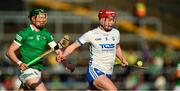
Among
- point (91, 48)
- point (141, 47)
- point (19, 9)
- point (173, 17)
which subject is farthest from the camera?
point (173, 17)

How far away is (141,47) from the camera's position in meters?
24.1

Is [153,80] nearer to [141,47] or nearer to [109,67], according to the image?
[141,47]

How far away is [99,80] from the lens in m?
12.1

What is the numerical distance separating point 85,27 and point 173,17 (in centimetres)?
585

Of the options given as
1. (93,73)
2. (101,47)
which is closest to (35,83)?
(93,73)

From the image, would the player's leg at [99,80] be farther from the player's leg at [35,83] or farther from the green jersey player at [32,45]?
the player's leg at [35,83]

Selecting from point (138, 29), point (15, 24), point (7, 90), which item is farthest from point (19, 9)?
point (7, 90)

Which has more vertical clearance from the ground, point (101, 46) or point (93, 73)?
point (101, 46)

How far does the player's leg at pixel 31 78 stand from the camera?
1212 centimetres

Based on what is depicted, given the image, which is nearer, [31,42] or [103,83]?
[103,83]

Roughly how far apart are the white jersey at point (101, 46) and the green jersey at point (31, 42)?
64cm

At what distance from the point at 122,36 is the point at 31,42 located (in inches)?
524

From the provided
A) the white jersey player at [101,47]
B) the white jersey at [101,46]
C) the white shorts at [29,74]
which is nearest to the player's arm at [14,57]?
the white shorts at [29,74]

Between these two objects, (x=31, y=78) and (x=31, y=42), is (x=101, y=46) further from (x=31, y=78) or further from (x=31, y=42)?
(x=31, y=78)
